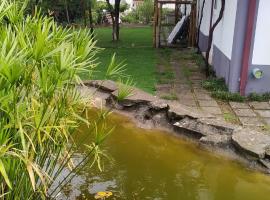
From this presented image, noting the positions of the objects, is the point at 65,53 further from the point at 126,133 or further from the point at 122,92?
the point at 126,133

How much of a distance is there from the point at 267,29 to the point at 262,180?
11.5 feet

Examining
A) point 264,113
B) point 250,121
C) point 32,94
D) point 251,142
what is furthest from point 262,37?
point 32,94

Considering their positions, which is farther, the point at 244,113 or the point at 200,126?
the point at 244,113

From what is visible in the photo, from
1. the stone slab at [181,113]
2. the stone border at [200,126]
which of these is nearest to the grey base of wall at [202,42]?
the stone border at [200,126]

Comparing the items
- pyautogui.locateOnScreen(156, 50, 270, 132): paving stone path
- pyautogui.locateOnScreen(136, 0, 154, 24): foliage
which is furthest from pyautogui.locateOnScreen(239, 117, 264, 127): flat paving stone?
pyautogui.locateOnScreen(136, 0, 154, 24): foliage

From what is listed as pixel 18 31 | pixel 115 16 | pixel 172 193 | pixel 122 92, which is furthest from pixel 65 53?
pixel 115 16

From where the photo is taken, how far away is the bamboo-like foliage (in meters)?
2.58

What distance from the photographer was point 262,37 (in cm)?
737

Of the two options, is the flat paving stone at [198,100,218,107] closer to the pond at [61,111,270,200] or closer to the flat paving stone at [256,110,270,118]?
the flat paving stone at [256,110,270,118]

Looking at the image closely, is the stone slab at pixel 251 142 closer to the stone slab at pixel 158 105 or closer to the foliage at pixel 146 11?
the stone slab at pixel 158 105

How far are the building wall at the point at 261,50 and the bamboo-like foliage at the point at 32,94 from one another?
4784 mm

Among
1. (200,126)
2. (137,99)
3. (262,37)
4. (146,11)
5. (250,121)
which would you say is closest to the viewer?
(200,126)

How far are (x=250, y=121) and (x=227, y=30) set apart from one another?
8.51 feet

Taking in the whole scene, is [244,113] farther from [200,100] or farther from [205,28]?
[205,28]
